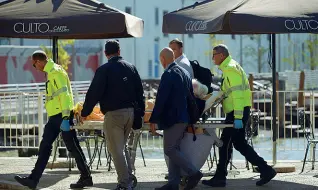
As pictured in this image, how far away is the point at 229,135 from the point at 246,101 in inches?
19.7

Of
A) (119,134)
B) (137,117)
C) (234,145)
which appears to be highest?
(137,117)

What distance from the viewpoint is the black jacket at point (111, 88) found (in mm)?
11250

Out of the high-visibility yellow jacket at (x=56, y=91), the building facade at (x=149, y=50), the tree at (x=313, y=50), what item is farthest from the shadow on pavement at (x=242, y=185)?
the tree at (x=313, y=50)

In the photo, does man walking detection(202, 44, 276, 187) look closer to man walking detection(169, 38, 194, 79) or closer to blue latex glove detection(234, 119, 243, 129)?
blue latex glove detection(234, 119, 243, 129)

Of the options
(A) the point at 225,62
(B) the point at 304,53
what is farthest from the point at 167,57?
(B) the point at 304,53

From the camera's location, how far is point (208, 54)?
64438 millimetres

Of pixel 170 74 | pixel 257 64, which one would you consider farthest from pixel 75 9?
pixel 257 64

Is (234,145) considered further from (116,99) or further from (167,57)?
(116,99)

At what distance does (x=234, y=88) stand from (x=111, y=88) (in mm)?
1762

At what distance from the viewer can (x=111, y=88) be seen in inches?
444

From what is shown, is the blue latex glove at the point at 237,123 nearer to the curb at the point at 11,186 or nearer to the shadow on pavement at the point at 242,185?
the shadow on pavement at the point at 242,185

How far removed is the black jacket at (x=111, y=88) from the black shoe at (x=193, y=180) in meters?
1.14

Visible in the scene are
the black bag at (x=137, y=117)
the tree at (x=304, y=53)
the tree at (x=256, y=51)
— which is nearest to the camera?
the black bag at (x=137, y=117)

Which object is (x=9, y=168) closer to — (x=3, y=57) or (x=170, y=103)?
(x=170, y=103)
